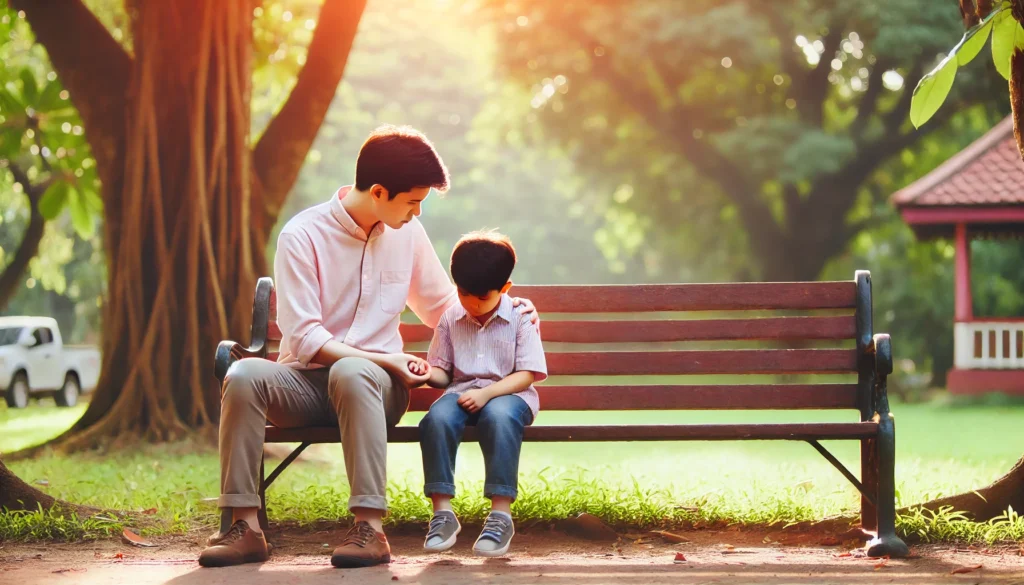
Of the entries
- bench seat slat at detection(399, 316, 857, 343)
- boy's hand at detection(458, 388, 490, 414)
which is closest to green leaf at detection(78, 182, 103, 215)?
bench seat slat at detection(399, 316, 857, 343)

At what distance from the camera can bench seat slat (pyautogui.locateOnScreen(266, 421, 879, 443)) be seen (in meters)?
3.95

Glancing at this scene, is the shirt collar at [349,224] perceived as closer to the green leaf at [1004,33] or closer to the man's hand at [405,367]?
the man's hand at [405,367]

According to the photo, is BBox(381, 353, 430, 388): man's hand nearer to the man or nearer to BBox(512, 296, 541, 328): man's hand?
the man

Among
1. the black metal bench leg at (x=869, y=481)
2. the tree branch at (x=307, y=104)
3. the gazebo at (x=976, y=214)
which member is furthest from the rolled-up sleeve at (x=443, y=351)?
the gazebo at (x=976, y=214)

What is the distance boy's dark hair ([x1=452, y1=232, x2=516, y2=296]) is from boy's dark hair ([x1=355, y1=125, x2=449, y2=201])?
9.3 inches

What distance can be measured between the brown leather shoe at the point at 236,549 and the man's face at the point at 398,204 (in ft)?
3.73

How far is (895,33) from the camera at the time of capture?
19359 millimetres

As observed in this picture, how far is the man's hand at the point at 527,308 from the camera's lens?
418 centimetres

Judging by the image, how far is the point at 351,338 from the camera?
158 inches

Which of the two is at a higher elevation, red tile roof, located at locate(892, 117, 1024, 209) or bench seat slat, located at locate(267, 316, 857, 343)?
red tile roof, located at locate(892, 117, 1024, 209)

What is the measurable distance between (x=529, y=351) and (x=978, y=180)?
45.9 feet

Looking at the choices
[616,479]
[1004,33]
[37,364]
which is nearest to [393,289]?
[1004,33]

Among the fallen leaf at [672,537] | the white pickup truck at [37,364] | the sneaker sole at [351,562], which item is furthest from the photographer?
the white pickup truck at [37,364]

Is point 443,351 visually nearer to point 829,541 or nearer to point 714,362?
point 714,362
